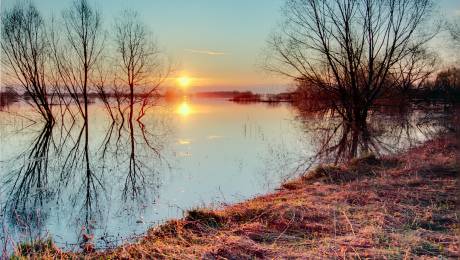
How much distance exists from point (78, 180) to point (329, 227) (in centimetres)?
808

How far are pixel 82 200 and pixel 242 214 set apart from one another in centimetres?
449

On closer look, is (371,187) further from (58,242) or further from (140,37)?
(140,37)

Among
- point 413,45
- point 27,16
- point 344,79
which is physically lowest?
point 344,79

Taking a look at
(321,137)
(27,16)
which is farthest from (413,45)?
(27,16)

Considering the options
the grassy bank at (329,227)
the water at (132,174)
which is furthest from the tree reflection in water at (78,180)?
the grassy bank at (329,227)

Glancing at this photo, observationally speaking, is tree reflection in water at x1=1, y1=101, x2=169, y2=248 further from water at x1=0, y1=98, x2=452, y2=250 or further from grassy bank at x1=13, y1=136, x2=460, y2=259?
grassy bank at x1=13, y1=136, x2=460, y2=259

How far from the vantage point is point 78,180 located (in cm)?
1155

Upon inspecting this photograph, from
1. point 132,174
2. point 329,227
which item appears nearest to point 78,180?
point 132,174

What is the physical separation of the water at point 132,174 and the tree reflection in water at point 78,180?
0.9 inches

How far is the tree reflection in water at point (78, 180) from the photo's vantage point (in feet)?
27.8

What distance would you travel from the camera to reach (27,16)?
96.1 feet

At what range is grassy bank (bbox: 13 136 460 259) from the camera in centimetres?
486

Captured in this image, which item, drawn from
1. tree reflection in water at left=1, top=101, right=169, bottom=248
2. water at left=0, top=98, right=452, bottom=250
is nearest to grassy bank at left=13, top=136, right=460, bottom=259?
water at left=0, top=98, right=452, bottom=250

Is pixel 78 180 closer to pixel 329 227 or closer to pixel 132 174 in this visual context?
pixel 132 174
